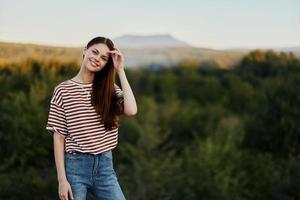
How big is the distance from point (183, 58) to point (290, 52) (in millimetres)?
3901

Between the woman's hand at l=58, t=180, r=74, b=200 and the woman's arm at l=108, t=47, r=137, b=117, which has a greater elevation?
the woman's arm at l=108, t=47, r=137, b=117

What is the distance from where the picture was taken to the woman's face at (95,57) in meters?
2.41

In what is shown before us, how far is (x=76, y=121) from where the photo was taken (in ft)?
7.67

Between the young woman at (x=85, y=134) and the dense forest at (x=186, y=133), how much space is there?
6019 mm

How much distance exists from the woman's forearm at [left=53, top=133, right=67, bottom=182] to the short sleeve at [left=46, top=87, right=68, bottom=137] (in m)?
0.02

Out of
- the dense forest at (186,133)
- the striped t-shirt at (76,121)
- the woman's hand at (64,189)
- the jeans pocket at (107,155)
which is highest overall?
the striped t-shirt at (76,121)

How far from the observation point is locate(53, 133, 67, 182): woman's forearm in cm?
232

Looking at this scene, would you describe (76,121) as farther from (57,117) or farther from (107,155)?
(107,155)

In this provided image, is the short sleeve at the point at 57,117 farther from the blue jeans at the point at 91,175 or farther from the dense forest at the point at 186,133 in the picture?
the dense forest at the point at 186,133

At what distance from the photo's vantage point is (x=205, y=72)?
2325cm

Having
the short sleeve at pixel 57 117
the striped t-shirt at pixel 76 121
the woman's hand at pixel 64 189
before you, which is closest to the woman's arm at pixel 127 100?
the striped t-shirt at pixel 76 121

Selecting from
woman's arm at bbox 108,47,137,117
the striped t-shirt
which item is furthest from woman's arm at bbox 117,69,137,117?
the striped t-shirt

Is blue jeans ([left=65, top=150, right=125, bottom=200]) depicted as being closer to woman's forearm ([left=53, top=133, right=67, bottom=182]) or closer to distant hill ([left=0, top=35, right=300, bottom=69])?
woman's forearm ([left=53, top=133, right=67, bottom=182])

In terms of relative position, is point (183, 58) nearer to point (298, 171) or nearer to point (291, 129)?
point (291, 129)
